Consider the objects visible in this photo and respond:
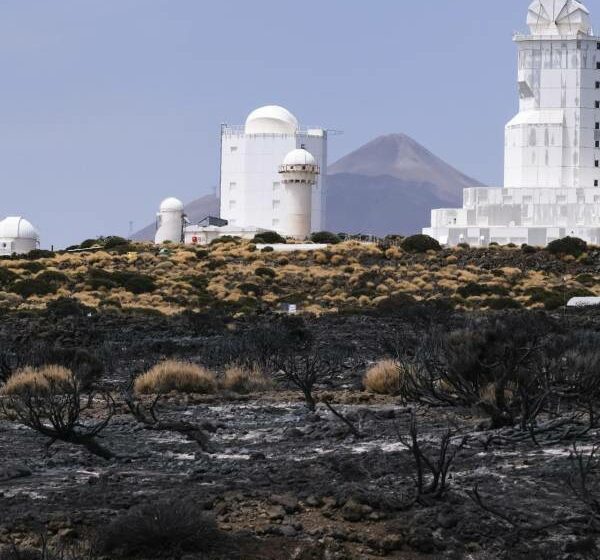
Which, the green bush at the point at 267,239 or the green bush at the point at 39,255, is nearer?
the green bush at the point at 39,255

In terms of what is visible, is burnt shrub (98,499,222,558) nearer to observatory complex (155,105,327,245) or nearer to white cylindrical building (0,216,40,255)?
white cylindrical building (0,216,40,255)

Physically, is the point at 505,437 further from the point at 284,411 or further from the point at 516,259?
the point at 516,259

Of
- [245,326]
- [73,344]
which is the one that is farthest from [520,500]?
[245,326]

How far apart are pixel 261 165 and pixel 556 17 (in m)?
21.2

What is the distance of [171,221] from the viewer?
7725cm

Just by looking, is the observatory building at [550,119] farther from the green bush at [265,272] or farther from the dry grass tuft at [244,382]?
the dry grass tuft at [244,382]

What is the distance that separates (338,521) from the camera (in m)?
8.34

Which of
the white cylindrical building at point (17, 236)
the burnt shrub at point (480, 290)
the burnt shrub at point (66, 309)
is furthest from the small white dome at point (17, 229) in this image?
the burnt shrub at point (66, 309)

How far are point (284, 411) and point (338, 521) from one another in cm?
590

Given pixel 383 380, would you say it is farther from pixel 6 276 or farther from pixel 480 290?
pixel 6 276

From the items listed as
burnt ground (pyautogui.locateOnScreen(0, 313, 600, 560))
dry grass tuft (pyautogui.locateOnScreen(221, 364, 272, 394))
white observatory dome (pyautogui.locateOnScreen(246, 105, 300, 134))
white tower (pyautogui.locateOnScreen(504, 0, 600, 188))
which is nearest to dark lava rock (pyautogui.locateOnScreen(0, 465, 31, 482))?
burnt ground (pyautogui.locateOnScreen(0, 313, 600, 560))

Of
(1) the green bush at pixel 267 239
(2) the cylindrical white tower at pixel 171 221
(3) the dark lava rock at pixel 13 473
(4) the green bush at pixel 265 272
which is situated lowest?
(3) the dark lava rock at pixel 13 473

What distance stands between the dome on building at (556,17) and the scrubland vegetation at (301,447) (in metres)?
45.8

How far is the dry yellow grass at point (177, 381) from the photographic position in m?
16.5
